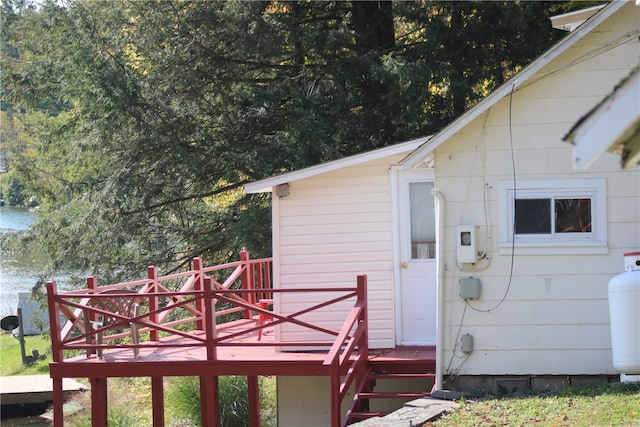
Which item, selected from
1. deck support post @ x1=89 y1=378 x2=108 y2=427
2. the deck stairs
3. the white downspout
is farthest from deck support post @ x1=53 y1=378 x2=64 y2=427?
the white downspout

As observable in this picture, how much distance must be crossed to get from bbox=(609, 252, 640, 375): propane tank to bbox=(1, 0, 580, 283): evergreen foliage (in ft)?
27.4

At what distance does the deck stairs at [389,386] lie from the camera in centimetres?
1015

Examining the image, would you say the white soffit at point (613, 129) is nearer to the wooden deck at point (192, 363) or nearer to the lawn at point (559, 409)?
the lawn at point (559, 409)

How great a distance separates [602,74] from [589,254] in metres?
1.98

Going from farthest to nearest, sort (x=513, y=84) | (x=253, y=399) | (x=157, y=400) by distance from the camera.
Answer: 1. (x=253, y=399)
2. (x=157, y=400)
3. (x=513, y=84)

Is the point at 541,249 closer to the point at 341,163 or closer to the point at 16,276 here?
the point at 341,163

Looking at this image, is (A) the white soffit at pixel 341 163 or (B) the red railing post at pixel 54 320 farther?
(A) the white soffit at pixel 341 163

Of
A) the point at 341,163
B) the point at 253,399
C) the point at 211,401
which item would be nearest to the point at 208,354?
the point at 211,401

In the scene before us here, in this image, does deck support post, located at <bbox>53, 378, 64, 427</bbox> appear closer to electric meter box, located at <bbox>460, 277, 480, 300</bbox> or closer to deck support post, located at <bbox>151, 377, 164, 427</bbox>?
deck support post, located at <bbox>151, 377, 164, 427</bbox>

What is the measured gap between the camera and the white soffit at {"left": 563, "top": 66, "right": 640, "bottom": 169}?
9.46ft

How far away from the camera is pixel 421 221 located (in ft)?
37.8

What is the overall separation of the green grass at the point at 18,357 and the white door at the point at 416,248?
1729 centimetres

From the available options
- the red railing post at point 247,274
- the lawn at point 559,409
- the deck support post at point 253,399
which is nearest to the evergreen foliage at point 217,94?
the red railing post at point 247,274

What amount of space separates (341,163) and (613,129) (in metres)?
8.64
